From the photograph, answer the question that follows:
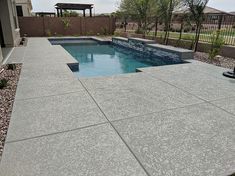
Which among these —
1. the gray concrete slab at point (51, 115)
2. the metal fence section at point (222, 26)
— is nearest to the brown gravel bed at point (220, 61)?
the metal fence section at point (222, 26)

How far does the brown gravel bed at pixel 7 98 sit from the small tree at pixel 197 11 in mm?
7926

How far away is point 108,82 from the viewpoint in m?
5.04

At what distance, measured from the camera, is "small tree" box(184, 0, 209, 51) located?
925cm

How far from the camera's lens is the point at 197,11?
31.0 ft

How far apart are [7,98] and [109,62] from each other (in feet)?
21.1

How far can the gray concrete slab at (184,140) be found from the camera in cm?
216

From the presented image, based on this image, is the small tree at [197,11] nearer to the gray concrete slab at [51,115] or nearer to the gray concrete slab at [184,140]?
the gray concrete slab at [184,140]

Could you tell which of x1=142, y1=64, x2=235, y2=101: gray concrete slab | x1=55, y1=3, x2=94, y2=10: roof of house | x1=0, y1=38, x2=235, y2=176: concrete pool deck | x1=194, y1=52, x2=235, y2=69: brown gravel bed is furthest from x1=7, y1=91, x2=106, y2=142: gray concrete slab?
x1=55, y1=3, x2=94, y2=10: roof of house

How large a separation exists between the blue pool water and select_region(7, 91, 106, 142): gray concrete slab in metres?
3.60

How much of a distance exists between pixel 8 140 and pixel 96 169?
129 centimetres

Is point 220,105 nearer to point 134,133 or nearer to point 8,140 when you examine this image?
point 134,133

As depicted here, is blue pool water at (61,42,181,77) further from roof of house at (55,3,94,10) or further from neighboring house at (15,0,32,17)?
neighboring house at (15,0,32,17)

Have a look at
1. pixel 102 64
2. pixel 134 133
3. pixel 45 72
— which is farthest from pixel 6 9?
pixel 134 133

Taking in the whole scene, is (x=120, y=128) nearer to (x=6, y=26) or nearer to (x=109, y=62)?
(x=109, y=62)
